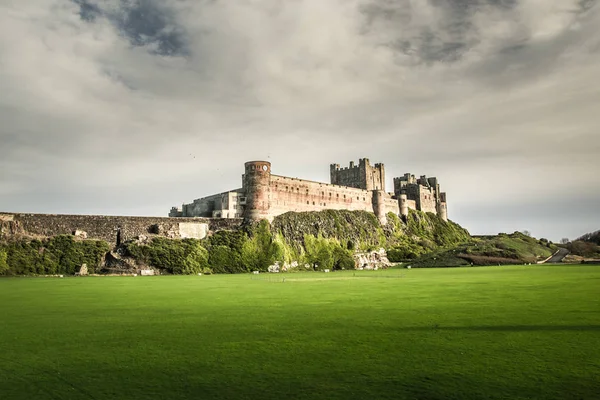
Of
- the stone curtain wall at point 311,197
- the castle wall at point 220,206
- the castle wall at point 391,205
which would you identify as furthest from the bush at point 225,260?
the castle wall at point 391,205

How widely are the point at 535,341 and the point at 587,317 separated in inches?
168

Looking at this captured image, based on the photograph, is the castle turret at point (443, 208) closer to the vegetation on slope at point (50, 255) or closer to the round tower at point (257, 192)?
the round tower at point (257, 192)

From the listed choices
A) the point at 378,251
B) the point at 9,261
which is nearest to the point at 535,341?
the point at 9,261

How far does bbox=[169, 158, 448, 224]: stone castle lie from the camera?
72.4m

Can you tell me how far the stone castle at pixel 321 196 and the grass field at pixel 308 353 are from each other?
57.7m

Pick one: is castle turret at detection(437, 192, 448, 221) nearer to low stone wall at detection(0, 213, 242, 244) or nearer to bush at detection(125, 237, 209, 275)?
low stone wall at detection(0, 213, 242, 244)

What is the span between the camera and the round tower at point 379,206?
95.4 meters

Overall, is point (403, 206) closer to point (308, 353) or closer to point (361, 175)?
point (361, 175)

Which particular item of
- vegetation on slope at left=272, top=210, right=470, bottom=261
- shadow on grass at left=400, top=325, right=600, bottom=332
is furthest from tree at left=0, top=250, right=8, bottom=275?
shadow on grass at left=400, top=325, right=600, bottom=332

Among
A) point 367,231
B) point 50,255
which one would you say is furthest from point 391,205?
point 50,255

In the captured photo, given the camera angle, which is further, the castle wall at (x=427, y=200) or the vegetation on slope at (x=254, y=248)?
the castle wall at (x=427, y=200)

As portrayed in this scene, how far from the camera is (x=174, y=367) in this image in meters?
7.37

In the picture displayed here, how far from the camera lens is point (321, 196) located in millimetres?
87688

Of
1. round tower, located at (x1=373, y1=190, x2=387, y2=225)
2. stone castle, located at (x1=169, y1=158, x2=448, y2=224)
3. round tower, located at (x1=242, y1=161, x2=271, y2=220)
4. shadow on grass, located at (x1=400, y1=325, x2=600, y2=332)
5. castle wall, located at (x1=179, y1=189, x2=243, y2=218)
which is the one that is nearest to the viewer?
shadow on grass, located at (x1=400, y1=325, x2=600, y2=332)
